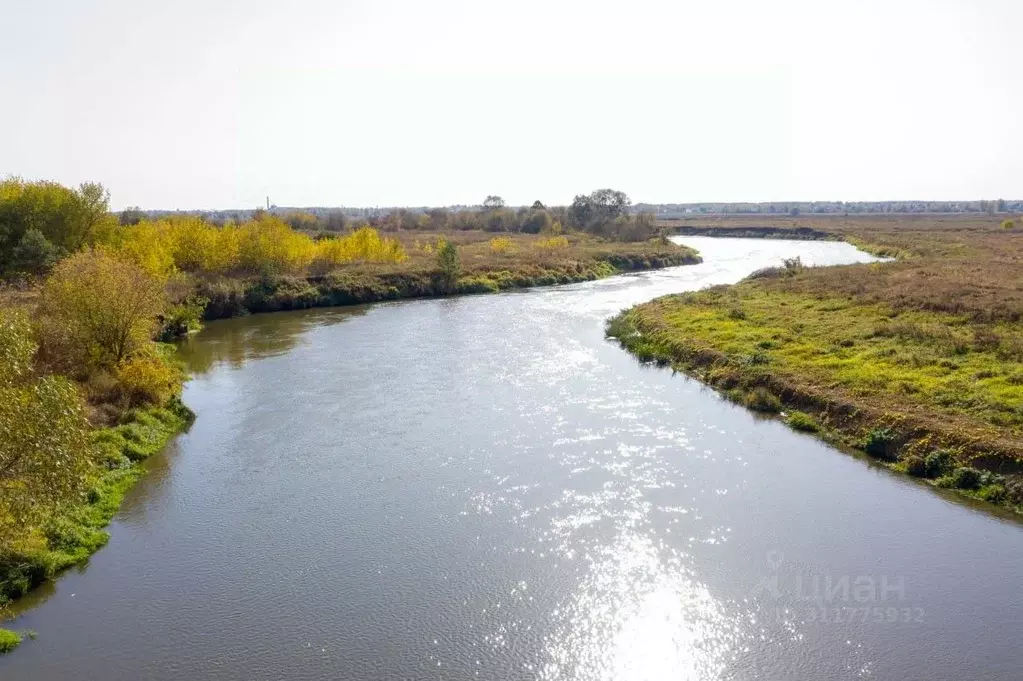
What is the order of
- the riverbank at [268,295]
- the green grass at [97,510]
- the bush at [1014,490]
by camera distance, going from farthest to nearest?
the bush at [1014,490], the riverbank at [268,295], the green grass at [97,510]

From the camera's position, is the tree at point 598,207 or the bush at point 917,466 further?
the tree at point 598,207

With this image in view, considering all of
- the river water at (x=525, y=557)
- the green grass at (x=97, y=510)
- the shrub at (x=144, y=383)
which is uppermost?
the shrub at (x=144, y=383)

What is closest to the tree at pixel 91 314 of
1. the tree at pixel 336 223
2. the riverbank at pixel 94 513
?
the riverbank at pixel 94 513

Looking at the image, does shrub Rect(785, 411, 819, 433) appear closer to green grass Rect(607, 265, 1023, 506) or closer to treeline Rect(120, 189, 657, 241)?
green grass Rect(607, 265, 1023, 506)

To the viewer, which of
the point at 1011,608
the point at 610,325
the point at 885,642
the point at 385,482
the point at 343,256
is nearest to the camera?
the point at 885,642

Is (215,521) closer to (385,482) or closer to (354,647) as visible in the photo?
(385,482)

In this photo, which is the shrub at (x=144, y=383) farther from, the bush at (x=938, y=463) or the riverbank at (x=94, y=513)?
the bush at (x=938, y=463)

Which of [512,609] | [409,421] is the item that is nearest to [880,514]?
[512,609]
